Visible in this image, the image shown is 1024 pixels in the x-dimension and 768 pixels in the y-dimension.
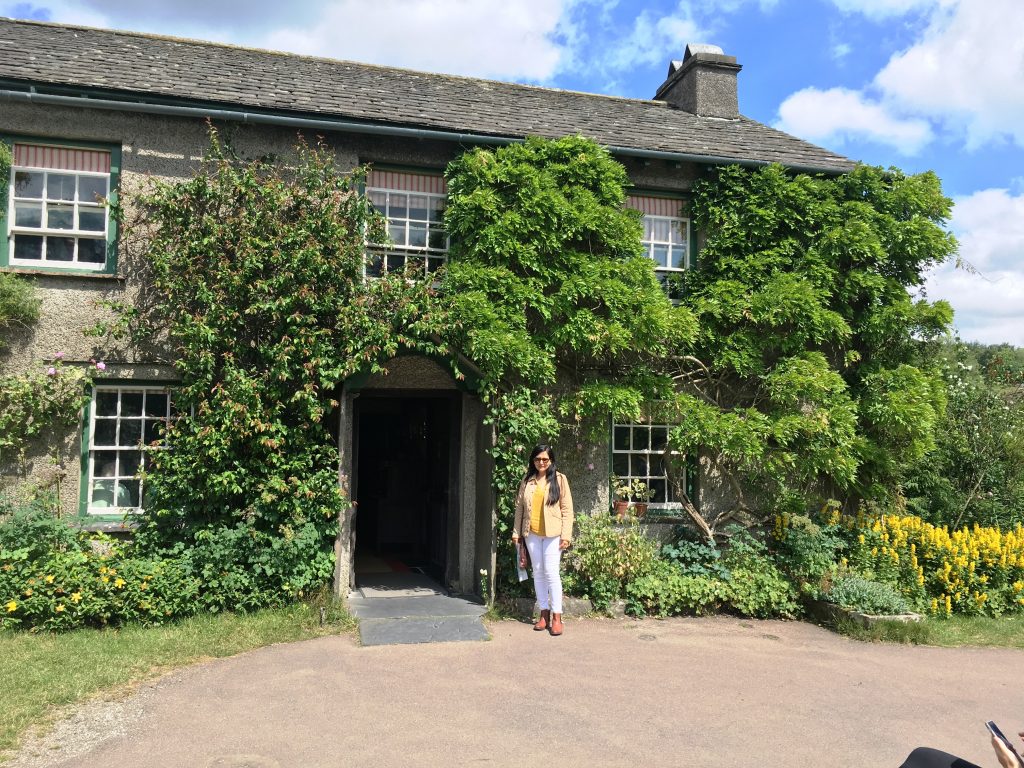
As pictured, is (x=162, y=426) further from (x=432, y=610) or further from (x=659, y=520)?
(x=659, y=520)

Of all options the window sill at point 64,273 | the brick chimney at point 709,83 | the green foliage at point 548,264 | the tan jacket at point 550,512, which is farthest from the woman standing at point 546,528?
Result: the brick chimney at point 709,83

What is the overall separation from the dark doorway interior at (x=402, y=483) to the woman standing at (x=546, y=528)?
241 cm

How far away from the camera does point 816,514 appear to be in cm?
1084

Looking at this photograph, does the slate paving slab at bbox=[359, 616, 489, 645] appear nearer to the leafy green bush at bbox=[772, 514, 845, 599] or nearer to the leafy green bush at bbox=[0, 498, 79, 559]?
the leafy green bush at bbox=[0, 498, 79, 559]

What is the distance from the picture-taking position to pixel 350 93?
1089cm

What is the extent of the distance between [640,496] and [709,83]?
8108 millimetres

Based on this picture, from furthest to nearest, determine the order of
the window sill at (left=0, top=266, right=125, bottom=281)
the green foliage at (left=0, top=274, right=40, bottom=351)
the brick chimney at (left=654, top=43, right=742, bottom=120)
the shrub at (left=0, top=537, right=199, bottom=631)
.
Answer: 1. the brick chimney at (left=654, top=43, right=742, bottom=120)
2. the window sill at (left=0, top=266, right=125, bottom=281)
3. the green foliage at (left=0, top=274, right=40, bottom=351)
4. the shrub at (left=0, top=537, right=199, bottom=631)

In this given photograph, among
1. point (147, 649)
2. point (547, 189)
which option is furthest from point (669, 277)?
point (147, 649)

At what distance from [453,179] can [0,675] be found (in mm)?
7217

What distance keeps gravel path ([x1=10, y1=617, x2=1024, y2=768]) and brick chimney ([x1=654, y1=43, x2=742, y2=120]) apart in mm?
9610

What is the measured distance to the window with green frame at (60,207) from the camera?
9250mm

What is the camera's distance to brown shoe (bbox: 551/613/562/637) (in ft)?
27.0

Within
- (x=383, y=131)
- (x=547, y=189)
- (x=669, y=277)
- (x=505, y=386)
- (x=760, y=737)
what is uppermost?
(x=383, y=131)

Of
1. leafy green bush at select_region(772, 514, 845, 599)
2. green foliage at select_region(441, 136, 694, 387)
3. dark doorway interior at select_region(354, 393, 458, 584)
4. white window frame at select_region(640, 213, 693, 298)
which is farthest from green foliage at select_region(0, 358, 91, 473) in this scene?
leafy green bush at select_region(772, 514, 845, 599)
